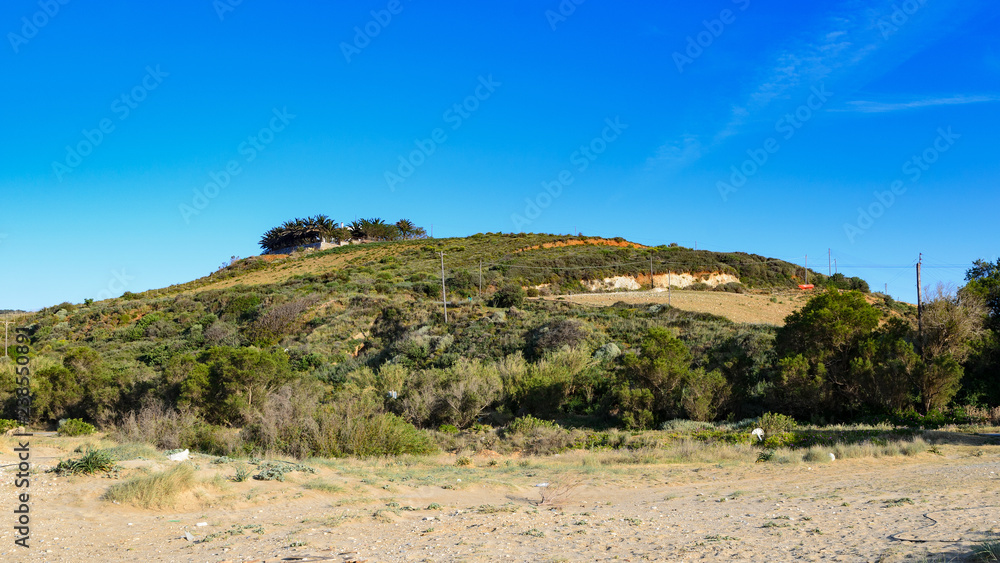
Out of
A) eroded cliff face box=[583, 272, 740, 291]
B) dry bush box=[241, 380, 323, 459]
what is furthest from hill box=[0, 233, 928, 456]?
eroded cliff face box=[583, 272, 740, 291]

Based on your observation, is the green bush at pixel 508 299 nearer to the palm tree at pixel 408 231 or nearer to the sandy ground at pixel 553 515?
the sandy ground at pixel 553 515

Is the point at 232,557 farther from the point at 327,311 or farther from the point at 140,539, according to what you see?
the point at 327,311

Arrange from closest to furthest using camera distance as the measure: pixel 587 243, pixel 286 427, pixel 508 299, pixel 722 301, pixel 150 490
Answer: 1. pixel 150 490
2. pixel 286 427
3. pixel 508 299
4. pixel 722 301
5. pixel 587 243

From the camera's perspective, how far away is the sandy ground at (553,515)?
7047 millimetres

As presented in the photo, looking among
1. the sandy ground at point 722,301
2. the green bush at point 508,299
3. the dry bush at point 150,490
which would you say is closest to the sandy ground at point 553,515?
the dry bush at point 150,490

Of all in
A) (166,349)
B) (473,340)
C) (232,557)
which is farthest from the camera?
(166,349)

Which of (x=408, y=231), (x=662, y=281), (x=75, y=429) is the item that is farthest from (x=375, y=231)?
(x=75, y=429)

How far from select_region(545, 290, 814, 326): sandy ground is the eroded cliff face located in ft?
9.55

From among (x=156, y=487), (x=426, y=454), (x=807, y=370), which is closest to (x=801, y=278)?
(x=807, y=370)

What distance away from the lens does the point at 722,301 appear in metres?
41.5

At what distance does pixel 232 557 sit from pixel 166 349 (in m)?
31.5

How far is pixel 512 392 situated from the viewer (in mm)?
22031

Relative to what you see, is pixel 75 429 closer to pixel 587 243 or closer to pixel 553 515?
pixel 553 515

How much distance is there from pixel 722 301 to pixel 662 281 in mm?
11621
